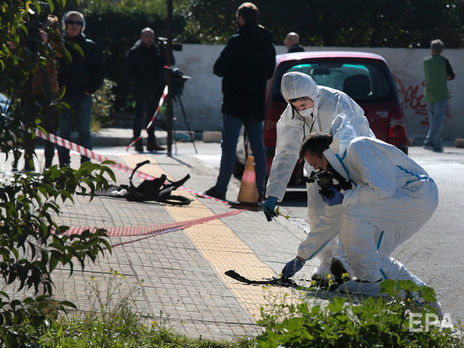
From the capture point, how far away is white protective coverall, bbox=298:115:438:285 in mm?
5266

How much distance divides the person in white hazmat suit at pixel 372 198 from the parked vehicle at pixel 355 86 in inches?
165

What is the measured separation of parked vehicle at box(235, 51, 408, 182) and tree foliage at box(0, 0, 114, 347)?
649cm

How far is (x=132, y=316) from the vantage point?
4332mm

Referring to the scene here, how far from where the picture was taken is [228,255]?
6.52 m

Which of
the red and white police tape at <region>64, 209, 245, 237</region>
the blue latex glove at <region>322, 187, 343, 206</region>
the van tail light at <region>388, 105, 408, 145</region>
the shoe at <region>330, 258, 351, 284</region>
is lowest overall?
the red and white police tape at <region>64, 209, 245, 237</region>

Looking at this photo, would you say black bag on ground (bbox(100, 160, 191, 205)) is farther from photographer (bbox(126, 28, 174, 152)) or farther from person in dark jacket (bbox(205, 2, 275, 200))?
photographer (bbox(126, 28, 174, 152))

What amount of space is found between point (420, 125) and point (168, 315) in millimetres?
17934

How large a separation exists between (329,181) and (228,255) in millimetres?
1440

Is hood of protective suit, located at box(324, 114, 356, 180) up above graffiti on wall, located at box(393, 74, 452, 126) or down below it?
above

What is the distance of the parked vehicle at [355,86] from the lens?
9.64 m

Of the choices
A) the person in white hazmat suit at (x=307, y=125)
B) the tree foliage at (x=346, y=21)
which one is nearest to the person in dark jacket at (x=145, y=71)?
the tree foliage at (x=346, y=21)

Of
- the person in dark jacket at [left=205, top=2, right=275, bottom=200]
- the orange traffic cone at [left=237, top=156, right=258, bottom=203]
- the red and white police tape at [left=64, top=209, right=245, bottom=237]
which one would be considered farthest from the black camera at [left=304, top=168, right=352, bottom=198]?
the person in dark jacket at [left=205, top=2, right=275, bottom=200]

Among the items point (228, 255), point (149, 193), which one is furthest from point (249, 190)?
point (228, 255)

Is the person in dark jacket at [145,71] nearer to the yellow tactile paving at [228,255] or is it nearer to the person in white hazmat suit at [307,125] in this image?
the yellow tactile paving at [228,255]
